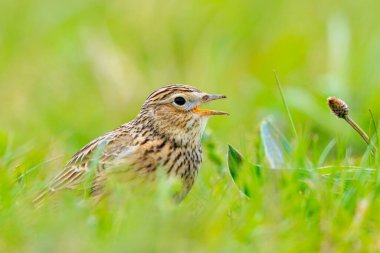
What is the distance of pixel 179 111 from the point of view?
6512 mm

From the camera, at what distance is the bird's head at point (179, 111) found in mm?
6402

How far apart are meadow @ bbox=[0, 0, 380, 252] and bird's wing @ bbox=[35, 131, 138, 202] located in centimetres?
15

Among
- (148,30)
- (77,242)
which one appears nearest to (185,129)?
(77,242)

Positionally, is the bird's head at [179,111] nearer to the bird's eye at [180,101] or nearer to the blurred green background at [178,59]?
the bird's eye at [180,101]

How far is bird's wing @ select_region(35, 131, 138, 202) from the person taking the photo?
19.7 feet

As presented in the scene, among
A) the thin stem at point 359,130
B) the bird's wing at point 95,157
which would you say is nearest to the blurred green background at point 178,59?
the bird's wing at point 95,157

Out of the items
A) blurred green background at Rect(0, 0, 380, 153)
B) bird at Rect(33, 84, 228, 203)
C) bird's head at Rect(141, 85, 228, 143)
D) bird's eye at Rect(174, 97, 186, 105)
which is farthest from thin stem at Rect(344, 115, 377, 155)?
blurred green background at Rect(0, 0, 380, 153)

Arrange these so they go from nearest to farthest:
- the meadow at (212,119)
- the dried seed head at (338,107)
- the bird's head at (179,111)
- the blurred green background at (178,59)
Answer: the meadow at (212,119) < the dried seed head at (338,107) < the bird's head at (179,111) < the blurred green background at (178,59)

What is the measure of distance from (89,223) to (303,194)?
1197mm

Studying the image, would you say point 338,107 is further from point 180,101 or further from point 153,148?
point 180,101

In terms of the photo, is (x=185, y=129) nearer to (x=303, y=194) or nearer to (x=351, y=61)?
(x=303, y=194)

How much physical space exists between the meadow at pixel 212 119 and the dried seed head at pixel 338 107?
0.23m

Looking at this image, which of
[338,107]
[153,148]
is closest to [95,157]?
[153,148]

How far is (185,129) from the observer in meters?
6.40
